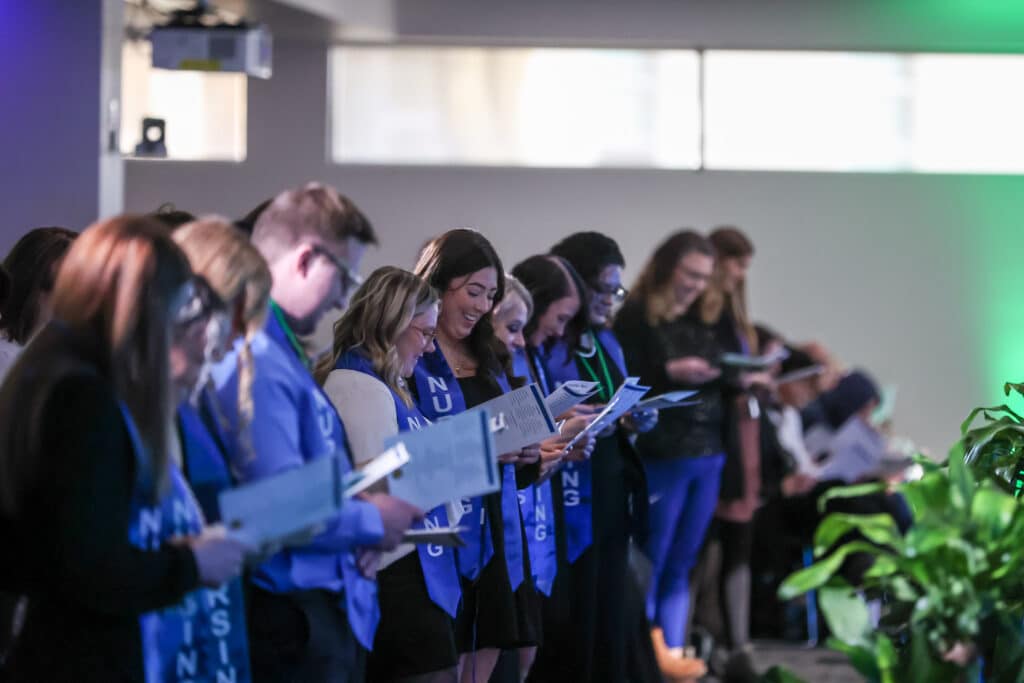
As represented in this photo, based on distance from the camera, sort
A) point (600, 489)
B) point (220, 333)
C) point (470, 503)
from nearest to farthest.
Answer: point (220, 333)
point (470, 503)
point (600, 489)

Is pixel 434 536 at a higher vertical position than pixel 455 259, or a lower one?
lower

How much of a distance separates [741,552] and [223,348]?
4.44 meters

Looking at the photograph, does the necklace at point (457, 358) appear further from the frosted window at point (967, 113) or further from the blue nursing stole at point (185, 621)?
the frosted window at point (967, 113)

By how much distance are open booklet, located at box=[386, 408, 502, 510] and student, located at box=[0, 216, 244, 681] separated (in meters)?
0.51

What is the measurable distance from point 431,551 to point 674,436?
266 cm

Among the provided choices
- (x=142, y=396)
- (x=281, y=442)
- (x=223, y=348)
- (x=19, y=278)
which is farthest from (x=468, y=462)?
(x=19, y=278)

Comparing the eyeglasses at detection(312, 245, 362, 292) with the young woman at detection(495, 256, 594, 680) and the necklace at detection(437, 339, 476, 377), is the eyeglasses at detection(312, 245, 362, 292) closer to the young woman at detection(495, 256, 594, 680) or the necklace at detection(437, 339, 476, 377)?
the necklace at detection(437, 339, 476, 377)

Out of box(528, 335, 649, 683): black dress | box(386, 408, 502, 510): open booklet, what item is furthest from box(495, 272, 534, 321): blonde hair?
box(386, 408, 502, 510): open booklet

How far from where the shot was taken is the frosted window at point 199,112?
777 cm

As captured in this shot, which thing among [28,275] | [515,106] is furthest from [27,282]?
[515,106]

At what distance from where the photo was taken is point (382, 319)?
3010 millimetres

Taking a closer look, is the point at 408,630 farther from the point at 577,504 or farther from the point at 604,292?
the point at 604,292

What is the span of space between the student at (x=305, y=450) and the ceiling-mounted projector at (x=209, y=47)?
126 inches

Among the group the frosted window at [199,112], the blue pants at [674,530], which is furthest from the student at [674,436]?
the frosted window at [199,112]
